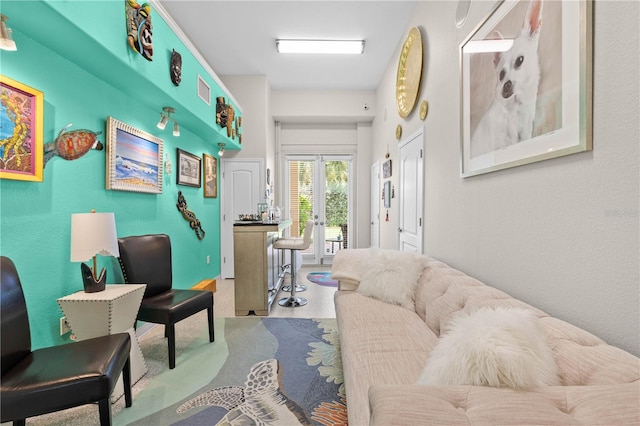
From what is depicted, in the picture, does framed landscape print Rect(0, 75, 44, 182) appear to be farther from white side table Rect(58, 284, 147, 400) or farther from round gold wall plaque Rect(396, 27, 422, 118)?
round gold wall plaque Rect(396, 27, 422, 118)

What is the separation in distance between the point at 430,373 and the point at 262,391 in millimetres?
1307

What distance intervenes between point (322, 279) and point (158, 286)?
288 cm

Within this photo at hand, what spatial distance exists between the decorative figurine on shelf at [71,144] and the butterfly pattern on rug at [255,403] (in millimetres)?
1800

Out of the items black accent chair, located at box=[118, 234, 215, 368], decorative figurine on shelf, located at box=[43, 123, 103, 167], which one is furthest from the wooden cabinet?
decorative figurine on shelf, located at box=[43, 123, 103, 167]

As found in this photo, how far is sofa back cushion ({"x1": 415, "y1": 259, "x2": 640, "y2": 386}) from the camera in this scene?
2.67ft

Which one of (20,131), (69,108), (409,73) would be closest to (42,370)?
(20,131)

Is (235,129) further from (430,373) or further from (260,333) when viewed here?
(430,373)

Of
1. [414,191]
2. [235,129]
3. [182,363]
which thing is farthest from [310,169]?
[182,363]

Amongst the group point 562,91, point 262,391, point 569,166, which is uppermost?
point 562,91

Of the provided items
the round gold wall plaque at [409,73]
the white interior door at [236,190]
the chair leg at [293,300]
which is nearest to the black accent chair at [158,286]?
the chair leg at [293,300]

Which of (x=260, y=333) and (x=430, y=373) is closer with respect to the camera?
(x=430, y=373)

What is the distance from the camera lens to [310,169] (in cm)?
605

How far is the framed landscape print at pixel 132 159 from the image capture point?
2.35 metres

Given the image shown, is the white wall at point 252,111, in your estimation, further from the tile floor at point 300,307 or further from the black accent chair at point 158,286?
the black accent chair at point 158,286
